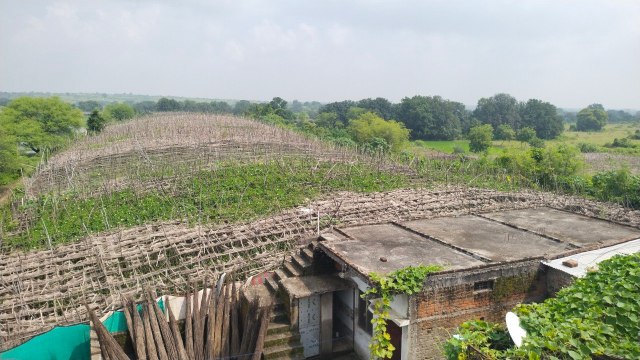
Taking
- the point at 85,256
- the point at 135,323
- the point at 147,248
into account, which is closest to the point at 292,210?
the point at 147,248

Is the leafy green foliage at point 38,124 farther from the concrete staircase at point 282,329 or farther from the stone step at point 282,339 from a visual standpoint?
the stone step at point 282,339

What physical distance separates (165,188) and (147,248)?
20.6ft

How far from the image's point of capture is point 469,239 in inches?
396

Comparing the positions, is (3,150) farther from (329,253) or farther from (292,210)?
(329,253)

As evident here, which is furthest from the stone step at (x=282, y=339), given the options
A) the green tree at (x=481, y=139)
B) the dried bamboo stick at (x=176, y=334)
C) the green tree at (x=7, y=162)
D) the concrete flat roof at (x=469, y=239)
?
the green tree at (x=481, y=139)

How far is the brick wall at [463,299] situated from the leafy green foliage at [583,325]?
4.31 ft

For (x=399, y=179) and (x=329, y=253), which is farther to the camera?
(x=399, y=179)

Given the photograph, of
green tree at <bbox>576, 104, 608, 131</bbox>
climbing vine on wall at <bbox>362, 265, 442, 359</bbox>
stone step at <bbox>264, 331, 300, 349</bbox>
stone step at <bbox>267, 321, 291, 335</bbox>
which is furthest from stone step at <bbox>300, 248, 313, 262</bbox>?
green tree at <bbox>576, 104, 608, 131</bbox>

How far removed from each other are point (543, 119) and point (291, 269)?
Answer: 67.1m

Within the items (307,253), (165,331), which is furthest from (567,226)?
(165,331)

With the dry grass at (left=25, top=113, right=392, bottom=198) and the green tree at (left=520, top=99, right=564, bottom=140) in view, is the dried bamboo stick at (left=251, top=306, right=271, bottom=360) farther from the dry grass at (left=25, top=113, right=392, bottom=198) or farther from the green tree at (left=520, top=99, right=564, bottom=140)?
the green tree at (left=520, top=99, right=564, bottom=140)

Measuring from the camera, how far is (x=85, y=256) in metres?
11.5

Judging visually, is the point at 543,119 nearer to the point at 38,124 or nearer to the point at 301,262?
the point at 38,124

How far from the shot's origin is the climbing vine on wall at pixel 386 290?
24.1 ft
